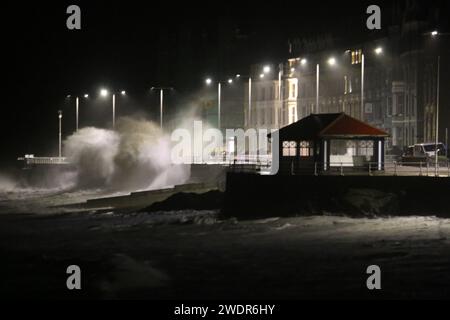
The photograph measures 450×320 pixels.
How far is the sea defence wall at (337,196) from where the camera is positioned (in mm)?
39562

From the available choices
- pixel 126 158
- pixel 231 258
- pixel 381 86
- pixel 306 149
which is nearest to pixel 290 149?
pixel 306 149

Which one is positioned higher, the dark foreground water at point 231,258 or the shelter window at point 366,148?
the shelter window at point 366,148

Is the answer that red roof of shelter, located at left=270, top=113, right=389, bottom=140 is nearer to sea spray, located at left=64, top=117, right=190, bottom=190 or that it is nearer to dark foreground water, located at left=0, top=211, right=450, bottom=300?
dark foreground water, located at left=0, top=211, right=450, bottom=300

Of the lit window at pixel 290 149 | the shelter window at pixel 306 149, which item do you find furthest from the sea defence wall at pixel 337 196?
the shelter window at pixel 306 149

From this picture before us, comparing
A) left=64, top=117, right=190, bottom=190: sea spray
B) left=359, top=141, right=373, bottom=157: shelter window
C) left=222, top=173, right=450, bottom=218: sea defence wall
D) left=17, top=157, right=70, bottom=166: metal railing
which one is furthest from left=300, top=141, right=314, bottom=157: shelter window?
left=17, top=157, right=70, bottom=166: metal railing

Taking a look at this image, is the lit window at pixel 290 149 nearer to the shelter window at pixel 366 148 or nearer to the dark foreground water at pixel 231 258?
the dark foreground water at pixel 231 258

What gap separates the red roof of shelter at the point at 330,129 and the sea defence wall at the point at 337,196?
318cm

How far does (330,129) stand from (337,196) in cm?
485

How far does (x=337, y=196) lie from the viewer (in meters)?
40.9

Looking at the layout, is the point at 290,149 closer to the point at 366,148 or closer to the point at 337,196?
the point at 337,196

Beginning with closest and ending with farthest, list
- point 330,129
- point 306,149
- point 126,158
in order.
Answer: point 330,129
point 306,149
point 126,158

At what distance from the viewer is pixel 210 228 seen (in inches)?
1591

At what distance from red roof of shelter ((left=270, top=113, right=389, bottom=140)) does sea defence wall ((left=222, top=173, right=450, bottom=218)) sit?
10.4 feet

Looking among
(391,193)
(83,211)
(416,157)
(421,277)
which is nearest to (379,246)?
(421,277)
